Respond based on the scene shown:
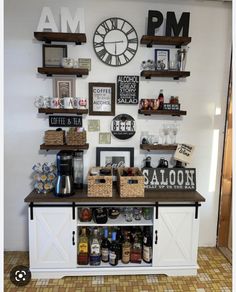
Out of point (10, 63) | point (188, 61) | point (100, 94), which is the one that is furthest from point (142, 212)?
point (10, 63)

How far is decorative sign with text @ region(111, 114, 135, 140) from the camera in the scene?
2230 millimetres

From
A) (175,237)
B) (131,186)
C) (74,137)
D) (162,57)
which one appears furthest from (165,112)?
(175,237)

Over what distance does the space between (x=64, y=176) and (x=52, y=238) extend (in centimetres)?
51

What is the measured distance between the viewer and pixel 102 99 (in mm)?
2203

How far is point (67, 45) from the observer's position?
2.14 m

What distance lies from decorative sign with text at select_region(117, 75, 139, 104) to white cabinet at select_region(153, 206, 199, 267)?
3.28 feet

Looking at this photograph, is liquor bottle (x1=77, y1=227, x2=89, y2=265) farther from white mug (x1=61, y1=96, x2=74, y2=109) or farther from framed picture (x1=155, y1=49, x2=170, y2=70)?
framed picture (x1=155, y1=49, x2=170, y2=70)

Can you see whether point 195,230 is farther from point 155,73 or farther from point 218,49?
point 218,49

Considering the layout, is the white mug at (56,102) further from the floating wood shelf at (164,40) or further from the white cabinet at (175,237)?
the white cabinet at (175,237)

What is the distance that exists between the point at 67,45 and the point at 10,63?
54 centimetres

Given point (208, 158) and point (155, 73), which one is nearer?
point (155, 73)

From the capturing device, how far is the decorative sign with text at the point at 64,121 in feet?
7.22

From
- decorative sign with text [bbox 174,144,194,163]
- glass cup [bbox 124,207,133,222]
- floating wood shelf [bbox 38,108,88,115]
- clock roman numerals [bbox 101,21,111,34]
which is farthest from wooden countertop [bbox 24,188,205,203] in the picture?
clock roman numerals [bbox 101,21,111,34]

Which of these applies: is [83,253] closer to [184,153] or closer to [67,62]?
[184,153]
